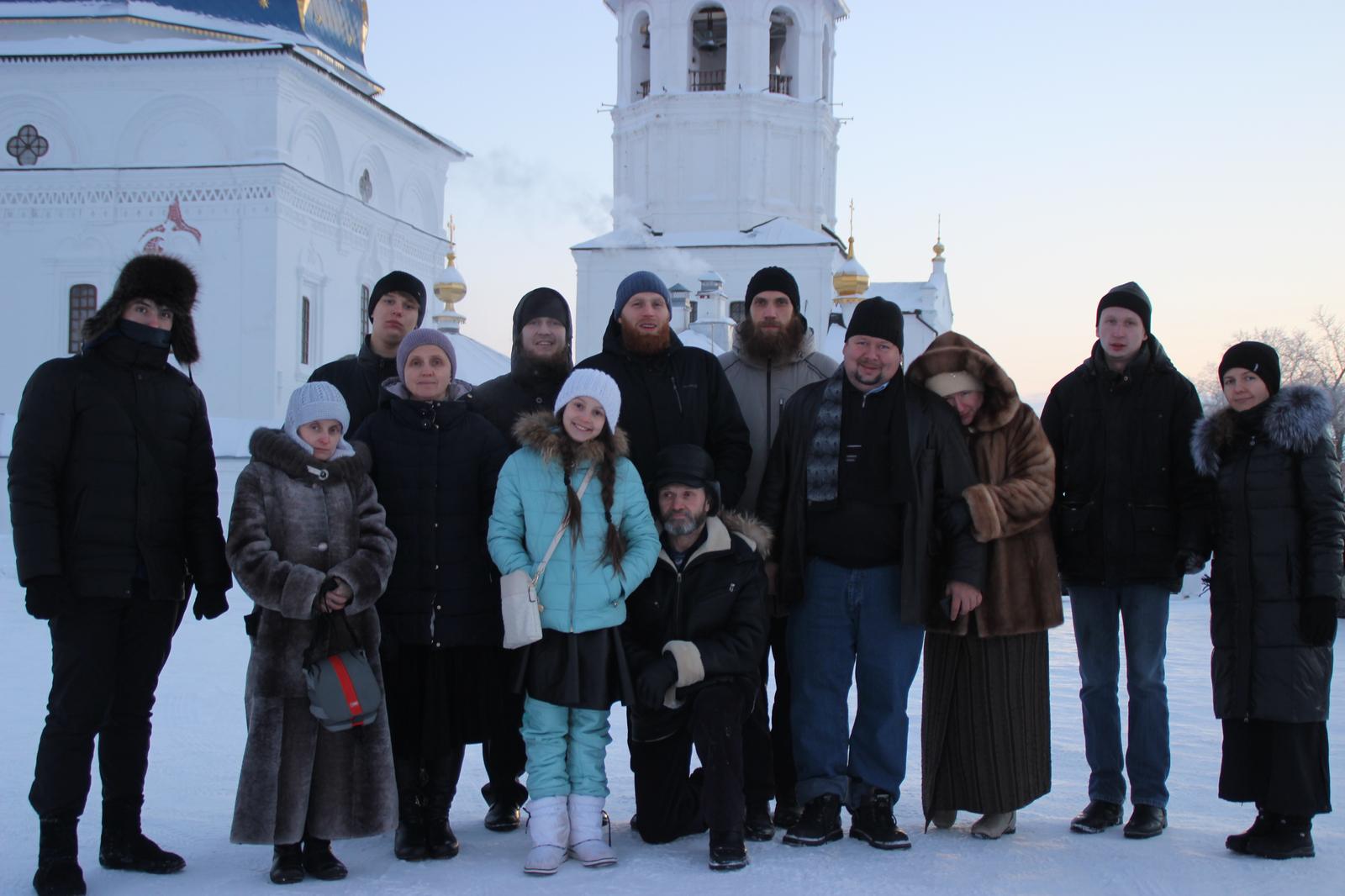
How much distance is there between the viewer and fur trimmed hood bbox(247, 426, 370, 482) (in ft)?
13.1

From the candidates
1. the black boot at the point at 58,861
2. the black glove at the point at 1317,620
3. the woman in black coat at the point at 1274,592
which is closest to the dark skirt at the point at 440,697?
the black boot at the point at 58,861

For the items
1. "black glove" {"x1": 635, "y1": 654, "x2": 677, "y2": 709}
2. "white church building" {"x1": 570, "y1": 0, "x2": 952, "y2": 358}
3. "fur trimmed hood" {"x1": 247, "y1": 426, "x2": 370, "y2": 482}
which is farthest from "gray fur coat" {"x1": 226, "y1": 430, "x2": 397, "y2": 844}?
"white church building" {"x1": 570, "y1": 0, "x2": 952, "y2": 358}

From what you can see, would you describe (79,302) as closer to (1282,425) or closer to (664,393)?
(664,393)

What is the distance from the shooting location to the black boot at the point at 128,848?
3979 mm

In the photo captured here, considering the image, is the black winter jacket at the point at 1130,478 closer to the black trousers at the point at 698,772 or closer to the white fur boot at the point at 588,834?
the black trousers at the point at 698,772

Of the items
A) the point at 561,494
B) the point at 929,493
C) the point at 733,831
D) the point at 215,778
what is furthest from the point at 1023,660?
the point at 215,778

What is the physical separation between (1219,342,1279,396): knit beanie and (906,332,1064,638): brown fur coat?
2.37ft

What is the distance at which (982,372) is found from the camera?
460cm

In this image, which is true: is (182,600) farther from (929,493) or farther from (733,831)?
(929,493)

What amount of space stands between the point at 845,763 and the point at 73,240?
21107 mm

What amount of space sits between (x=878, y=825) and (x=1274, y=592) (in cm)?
155

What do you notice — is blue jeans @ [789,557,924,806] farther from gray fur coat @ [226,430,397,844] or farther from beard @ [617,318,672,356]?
gray fur coat @ [226,430,397,844]

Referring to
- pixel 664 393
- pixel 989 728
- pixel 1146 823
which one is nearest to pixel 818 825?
pixel 989 728

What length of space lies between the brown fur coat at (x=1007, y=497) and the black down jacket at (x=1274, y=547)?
575mm
